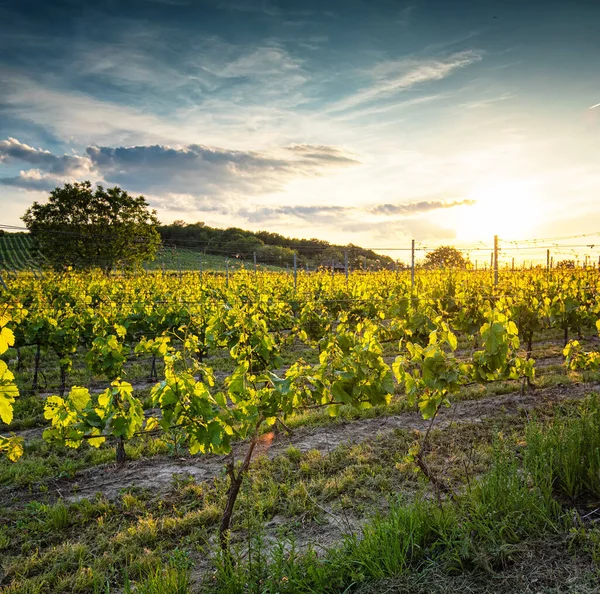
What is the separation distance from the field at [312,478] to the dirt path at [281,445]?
0.03 meters

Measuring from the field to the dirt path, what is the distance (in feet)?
0.09

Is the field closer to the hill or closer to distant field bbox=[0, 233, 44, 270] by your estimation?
the hill

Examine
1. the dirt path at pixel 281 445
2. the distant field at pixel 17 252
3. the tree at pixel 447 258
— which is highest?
the distant field at pixel 17 252

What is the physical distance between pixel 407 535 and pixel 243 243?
41.5 m

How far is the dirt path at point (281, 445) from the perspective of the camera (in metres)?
4.54

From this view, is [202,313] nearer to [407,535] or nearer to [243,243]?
[407,535]

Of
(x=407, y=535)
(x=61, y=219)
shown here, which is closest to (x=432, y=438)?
(x=407, y=535)

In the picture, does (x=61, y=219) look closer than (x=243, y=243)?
Yes

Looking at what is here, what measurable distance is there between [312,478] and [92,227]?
30.1 metres

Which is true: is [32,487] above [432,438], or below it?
below

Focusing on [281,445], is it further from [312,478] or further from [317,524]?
[317,524]

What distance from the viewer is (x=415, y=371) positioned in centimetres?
407

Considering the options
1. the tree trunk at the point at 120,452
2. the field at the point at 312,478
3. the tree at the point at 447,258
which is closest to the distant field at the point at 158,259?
the tree at the point at 447,258

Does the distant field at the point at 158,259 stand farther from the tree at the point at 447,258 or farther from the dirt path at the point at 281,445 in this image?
the dirt path at the point at 281,445
